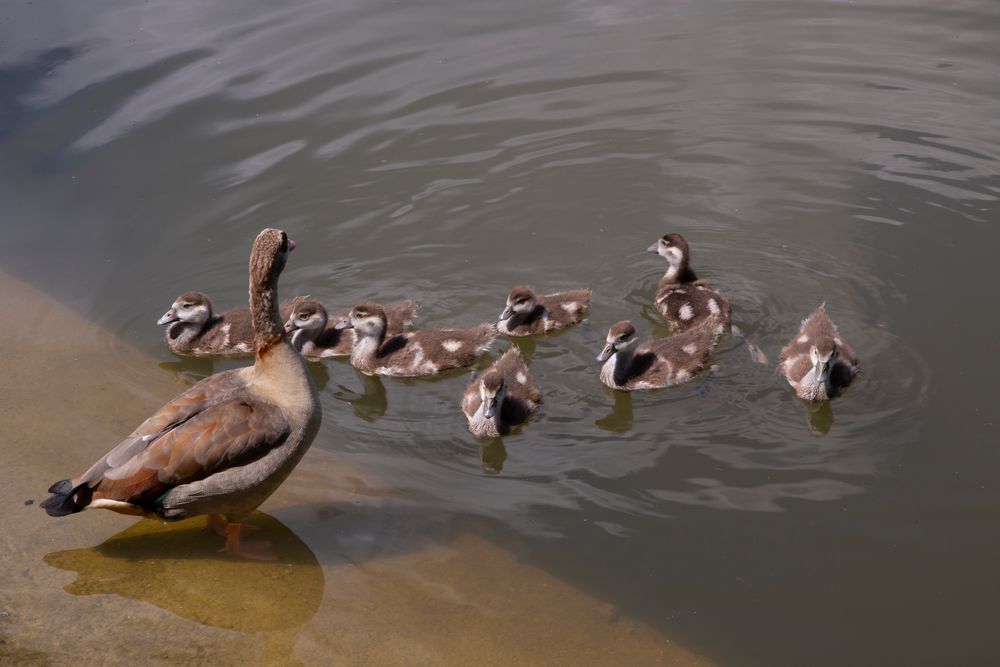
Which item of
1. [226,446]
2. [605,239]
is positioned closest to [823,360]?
[605,239]

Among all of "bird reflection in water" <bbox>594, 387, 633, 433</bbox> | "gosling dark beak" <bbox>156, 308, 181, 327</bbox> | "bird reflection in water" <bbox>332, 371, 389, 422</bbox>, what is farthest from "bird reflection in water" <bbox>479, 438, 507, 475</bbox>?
"gosling dark beak" <bbox>156, 308, 181, 327</bbox>

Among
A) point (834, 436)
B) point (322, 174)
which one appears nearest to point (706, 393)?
point (834, 436)

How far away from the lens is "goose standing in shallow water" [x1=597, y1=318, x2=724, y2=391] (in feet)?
25.7

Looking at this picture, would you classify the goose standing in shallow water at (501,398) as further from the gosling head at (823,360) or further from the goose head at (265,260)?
the gosling head at (823,360)

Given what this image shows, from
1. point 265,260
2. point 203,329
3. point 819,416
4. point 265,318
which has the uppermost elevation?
point 265,260

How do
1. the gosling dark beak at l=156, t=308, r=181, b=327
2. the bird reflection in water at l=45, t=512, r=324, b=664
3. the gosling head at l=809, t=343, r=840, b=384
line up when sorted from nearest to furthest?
1. the bird reflection in water at l=45, t=512, r=324, b=664
2. the gosling head at l=809, t=343, r=840, b=384
3. the gosling dark beak at l=156, t=308, r=181, b=327

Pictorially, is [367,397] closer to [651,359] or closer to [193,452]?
[651,359]

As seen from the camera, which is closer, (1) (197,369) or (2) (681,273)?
(1) (197,369)

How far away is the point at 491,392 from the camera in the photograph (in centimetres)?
719

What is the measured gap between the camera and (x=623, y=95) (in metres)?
11.7

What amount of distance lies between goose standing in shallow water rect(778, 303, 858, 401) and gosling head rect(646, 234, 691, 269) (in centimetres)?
107

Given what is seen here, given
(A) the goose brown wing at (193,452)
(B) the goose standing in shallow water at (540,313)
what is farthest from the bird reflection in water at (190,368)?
(A) the goose brown wing at (193,452)

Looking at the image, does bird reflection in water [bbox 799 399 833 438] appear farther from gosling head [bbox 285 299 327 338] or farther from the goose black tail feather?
the goose black tail feather

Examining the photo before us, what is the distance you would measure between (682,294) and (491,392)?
83.7 inches
